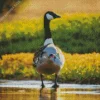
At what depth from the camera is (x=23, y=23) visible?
13.9 m

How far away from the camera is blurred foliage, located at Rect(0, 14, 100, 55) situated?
13680 millimetres

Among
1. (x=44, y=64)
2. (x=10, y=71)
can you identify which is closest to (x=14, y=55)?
(x=10, y=71)

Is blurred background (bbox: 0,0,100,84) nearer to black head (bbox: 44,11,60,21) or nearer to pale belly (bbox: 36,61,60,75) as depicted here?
black head (bbox: 44,11,60,21)

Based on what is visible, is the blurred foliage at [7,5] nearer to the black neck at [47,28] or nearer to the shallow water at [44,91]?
the black neck at [47,28]

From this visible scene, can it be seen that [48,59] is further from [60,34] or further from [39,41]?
[60,34]

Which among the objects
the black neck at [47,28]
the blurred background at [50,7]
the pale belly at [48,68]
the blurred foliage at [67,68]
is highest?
the blurred background at [50,7]

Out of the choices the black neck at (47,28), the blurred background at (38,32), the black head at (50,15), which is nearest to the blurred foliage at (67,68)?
the blurred background at (38,32)

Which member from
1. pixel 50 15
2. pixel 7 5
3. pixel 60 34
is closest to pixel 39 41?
pixel 60 34

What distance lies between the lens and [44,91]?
11.8 metres

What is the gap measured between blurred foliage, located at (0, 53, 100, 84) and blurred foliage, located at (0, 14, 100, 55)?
0.15 m

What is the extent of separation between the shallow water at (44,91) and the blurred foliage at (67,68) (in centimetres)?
27

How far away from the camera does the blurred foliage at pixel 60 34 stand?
44.9 ft

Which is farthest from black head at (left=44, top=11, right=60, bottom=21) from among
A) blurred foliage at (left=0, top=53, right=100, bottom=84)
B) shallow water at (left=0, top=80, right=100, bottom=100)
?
shallow water at (left=0, top=80, right=100, bottom=100)

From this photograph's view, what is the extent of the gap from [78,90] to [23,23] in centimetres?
262
